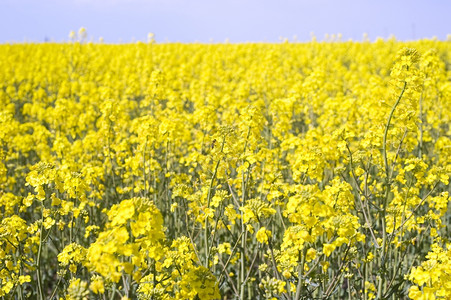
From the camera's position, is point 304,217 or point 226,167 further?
point 226,167

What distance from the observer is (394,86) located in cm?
360

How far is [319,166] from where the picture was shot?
3.57m

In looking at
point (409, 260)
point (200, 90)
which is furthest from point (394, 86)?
point (200, 90)

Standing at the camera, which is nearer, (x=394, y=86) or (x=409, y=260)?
(x=394, y=86)

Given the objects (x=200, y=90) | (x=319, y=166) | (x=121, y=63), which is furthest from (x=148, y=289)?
(x=121, y=63)

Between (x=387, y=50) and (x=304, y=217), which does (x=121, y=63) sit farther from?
(x=304, y=217)

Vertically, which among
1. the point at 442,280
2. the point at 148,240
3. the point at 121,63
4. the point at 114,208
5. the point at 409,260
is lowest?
the point at 409,260

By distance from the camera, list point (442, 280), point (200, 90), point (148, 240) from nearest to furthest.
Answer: point (148, 240) < point (442, 280) < point (200, 90)

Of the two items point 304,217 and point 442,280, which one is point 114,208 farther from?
point 442,280

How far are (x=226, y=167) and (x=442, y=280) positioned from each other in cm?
193

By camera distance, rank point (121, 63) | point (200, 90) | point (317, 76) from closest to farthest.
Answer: point (317, 76) → point (200, 90) → point (121, 63)

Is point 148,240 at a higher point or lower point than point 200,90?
lower

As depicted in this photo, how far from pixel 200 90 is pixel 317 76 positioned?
3183 mm

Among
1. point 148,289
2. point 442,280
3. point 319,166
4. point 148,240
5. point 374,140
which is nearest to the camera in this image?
point 148,240
